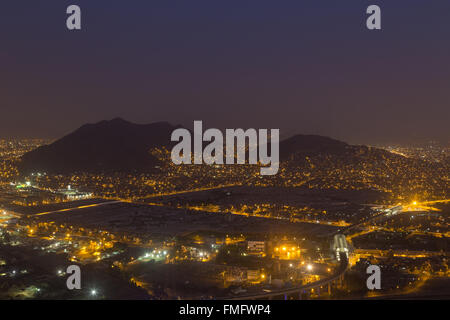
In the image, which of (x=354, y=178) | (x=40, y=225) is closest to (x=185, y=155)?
(x=354, y=178)

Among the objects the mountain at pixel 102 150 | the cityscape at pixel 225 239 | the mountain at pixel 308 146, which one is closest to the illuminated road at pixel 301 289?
the cityscape at pixel 225 239

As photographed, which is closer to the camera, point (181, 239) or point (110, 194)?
point (181, 239)

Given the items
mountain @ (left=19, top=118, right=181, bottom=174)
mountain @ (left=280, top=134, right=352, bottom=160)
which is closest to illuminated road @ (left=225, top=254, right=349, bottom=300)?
mountain @ (left=19, top=118, right=181, bottom=174)

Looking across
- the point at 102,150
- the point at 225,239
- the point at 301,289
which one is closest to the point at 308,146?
the point at 102,150

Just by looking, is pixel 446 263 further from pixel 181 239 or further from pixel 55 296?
pixel 55 296

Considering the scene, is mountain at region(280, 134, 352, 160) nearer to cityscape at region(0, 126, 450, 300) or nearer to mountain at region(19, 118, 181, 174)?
mountain at region(19, 118, 181, 174)

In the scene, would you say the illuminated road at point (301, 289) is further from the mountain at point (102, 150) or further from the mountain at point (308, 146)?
the mountain at point (308, 146)

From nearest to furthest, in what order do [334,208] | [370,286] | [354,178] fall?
1. [370,286]
2. [334,208]
3. [354,178]
